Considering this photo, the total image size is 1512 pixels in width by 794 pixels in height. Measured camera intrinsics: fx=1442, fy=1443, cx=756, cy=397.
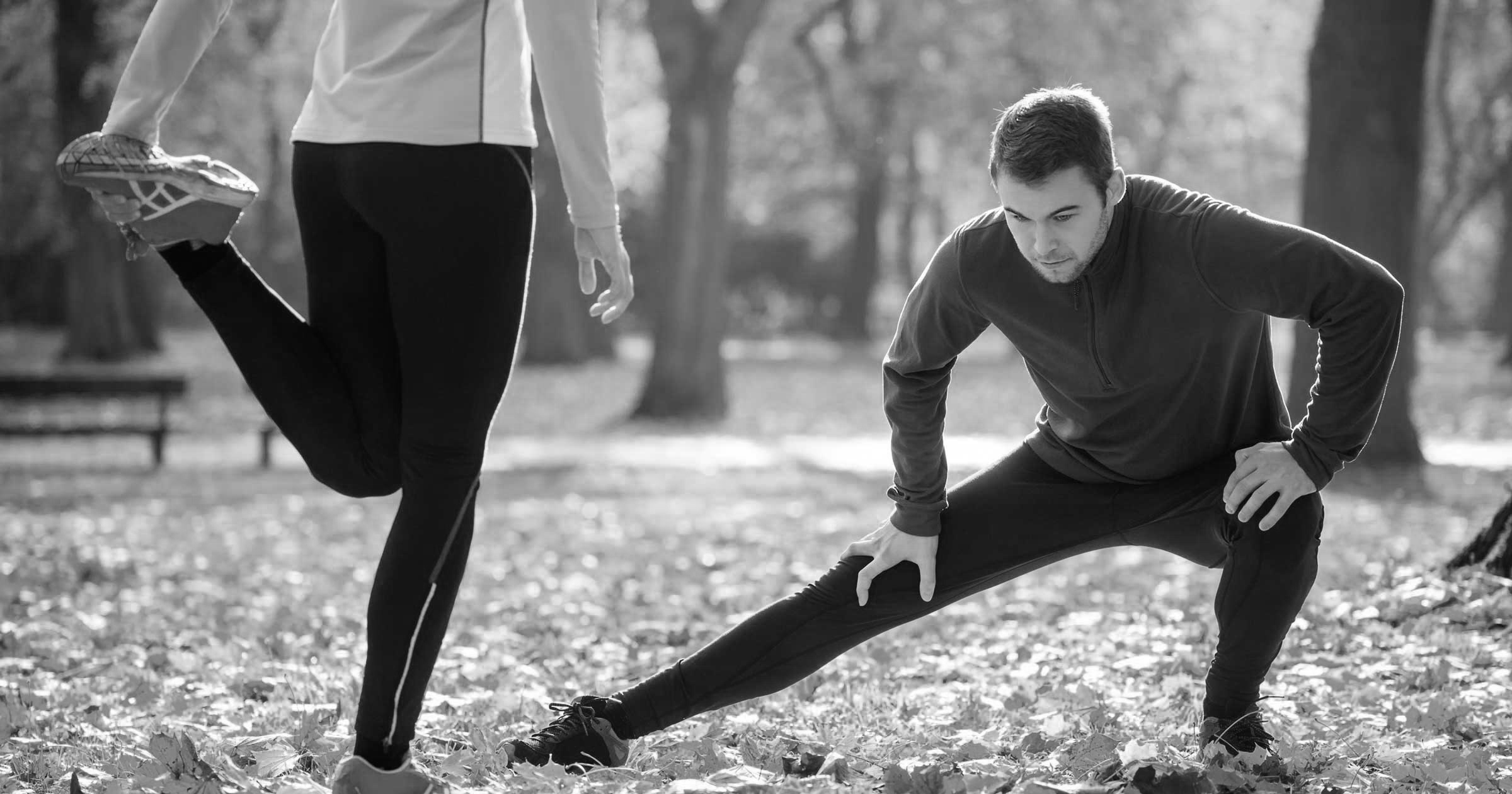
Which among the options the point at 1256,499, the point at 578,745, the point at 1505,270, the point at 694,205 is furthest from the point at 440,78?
the point at 1505,270

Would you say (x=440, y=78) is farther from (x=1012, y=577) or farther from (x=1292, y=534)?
(x=1292, y=534)

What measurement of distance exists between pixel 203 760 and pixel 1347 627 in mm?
3589

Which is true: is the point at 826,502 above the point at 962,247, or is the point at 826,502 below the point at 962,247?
below

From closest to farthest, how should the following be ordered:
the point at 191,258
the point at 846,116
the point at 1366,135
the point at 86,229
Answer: the point at 191,258 < the point at 1366,135 < the point at 86,229 < the point at 846,116

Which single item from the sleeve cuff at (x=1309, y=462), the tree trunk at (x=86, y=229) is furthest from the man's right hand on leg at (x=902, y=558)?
the tree trunk at (x=86, y=229)

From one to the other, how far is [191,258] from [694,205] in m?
13.1

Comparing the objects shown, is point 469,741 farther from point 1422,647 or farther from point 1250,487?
point 1422,647

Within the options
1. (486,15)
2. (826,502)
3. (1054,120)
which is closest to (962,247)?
(1054,120)

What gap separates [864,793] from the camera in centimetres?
301

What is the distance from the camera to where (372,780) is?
282 centimetres

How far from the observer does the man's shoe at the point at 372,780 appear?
2816mm

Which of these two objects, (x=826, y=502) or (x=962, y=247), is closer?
(x=962, y=247)

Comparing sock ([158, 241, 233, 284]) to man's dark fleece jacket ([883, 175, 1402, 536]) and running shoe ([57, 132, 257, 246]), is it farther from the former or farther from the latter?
man's dark fleece jacket ([883, 175, 1402, 536])

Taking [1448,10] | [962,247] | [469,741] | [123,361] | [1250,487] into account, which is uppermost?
[1448,10]
